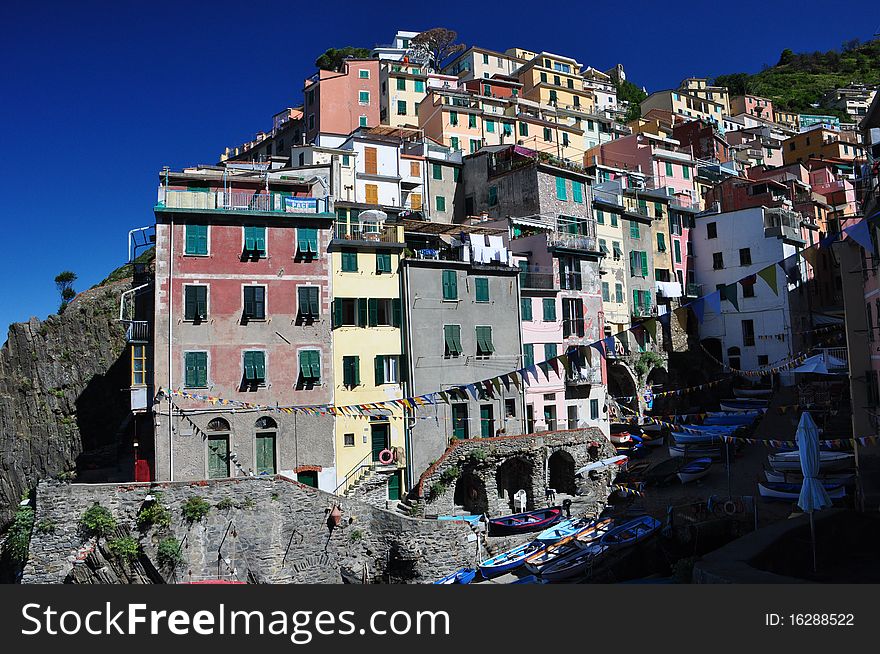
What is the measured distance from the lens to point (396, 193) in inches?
2215

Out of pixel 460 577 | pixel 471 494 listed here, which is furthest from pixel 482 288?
pixel 460 577

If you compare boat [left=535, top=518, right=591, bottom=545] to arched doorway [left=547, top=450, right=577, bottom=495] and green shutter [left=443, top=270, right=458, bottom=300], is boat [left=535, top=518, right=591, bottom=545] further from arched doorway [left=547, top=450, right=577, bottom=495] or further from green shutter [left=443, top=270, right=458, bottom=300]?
green shutter [left=443, top=270, right=458, bottom=300]

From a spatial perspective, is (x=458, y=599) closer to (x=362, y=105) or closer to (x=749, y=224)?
(x=749, y=224)

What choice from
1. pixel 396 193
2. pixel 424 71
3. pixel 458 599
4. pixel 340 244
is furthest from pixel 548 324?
pixel 424 71

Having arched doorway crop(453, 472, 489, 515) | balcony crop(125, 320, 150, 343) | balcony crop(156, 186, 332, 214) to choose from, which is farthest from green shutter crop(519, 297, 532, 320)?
balcony crop(125, 320, 150, 343)

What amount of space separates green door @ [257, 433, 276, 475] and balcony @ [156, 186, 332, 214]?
11.4m

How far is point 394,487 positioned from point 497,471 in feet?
20.4

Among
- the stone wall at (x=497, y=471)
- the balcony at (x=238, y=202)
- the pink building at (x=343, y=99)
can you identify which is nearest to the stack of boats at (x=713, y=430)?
the stone wall at (x=497, y=471)

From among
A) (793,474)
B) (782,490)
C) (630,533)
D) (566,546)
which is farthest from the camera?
(793,474)

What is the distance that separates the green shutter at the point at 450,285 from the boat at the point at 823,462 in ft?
63.6

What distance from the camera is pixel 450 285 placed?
1599 inches

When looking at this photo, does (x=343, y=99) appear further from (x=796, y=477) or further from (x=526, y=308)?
(x=796, y=477)

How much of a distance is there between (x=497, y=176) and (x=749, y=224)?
21.9 metres

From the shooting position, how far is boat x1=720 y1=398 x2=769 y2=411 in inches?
1997
